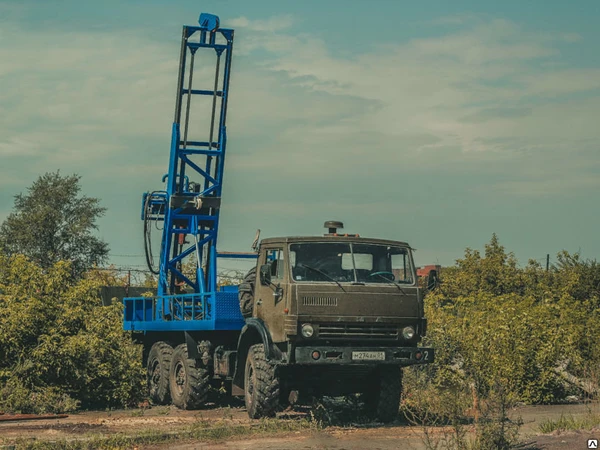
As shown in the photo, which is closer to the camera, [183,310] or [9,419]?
[9,419]

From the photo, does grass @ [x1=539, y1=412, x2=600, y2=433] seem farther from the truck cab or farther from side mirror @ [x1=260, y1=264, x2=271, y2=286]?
side mirror @ [x1=260, y1=264, x2=271, y2=286]

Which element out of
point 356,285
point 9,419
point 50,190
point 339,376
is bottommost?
point 9,419

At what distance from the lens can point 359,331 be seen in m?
13.3

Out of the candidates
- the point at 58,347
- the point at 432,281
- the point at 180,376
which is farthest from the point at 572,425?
the point at 58,347

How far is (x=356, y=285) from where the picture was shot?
13.3 meters

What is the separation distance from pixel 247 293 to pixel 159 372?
464cm

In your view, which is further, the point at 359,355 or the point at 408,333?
the point at 408,333

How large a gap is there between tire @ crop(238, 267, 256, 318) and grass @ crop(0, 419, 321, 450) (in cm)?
191

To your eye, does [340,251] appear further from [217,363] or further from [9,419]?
[9,419]

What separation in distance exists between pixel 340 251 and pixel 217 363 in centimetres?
377

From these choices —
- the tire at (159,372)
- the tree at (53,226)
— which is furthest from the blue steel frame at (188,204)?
the tree at (53,226)

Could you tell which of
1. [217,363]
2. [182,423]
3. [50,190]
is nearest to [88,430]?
[182,423]

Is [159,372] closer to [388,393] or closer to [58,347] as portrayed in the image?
[58,347]

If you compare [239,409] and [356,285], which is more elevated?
[356,285]
